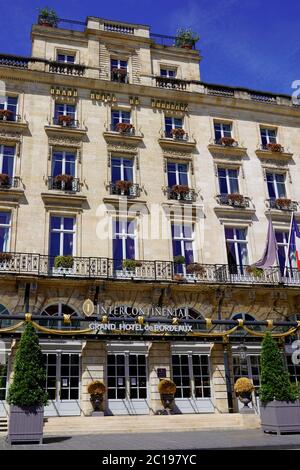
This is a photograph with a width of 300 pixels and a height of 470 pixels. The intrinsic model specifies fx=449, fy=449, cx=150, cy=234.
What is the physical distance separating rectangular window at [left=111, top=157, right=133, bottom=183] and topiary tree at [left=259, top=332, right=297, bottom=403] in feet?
37.8

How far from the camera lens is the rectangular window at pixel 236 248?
22.4 meters

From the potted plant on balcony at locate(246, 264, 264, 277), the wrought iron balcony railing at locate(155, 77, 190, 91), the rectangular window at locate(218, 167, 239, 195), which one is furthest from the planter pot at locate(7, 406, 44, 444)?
the wrought iron balcony railing at locate(155, 77, 190, 91)

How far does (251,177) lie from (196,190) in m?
3.44

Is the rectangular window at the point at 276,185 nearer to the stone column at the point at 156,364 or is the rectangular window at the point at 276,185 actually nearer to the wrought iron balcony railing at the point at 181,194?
the wrought iron balcony railing at the point at 181,194

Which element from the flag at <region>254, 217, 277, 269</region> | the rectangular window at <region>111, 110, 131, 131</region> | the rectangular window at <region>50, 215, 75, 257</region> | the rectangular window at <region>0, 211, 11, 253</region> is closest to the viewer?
A: the rectangular window at <region>0, 211, 11, 253</region>

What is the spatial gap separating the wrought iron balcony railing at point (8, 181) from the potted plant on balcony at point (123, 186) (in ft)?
15.6

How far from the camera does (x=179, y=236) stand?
22.4m

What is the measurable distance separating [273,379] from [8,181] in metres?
14.5

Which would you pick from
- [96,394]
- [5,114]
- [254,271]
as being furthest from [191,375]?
[5,114]

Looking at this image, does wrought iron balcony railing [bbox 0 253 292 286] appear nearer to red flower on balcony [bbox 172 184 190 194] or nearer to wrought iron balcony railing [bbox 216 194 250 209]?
wrought iron balcony railing [bbox 216 194 250 209]

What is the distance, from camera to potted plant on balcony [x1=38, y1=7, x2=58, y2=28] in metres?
26.0

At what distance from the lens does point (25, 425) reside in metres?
11.8

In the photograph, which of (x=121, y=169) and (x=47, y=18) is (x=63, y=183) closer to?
(x=121, y=169)

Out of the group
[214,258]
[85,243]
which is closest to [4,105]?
[85,243]
